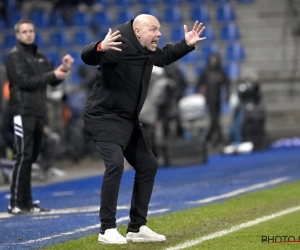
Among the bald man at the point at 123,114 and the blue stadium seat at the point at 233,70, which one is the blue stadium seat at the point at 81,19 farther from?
the bald man at the point at 123,114

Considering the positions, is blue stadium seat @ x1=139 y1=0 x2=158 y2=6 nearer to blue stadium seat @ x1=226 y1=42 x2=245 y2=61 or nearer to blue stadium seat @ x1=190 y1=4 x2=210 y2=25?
blue stadium seat @ x1=190 y1=4 x2=210 y2=25

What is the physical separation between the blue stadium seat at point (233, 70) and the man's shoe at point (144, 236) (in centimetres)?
1863

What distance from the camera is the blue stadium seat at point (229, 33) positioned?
27.8m

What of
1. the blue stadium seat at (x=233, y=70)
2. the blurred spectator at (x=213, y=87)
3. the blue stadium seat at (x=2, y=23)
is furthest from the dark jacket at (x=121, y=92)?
the blue stadium seat at (x=2, y=23)

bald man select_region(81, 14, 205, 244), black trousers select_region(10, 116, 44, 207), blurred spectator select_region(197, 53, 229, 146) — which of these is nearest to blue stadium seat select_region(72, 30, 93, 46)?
blurred spectator select_region(197, 53, 229, 146)

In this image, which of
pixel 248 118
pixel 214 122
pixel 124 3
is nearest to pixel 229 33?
pixel 124 3

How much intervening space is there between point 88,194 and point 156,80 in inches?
229

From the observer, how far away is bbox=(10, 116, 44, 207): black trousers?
Answer: 36.4 ft

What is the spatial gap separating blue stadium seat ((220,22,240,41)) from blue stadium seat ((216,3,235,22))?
270 mm

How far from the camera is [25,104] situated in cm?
1114

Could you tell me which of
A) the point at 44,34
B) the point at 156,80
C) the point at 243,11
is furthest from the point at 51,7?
the point at 156,80

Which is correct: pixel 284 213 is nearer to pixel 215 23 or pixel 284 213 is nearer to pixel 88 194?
pixel 88 194

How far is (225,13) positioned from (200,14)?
0.80 m

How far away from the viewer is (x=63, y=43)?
26828 millimetres
